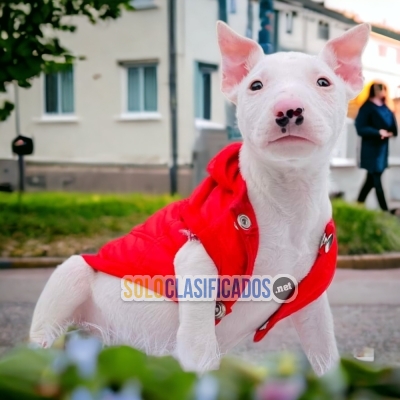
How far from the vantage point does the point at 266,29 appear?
52.6 inches

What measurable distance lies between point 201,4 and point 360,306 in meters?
2.41

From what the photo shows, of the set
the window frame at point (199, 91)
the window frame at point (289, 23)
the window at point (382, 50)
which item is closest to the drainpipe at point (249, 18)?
the window frame at point (289, 23)

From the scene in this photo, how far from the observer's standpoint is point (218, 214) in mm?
769

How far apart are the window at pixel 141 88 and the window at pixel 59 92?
1.56 feet

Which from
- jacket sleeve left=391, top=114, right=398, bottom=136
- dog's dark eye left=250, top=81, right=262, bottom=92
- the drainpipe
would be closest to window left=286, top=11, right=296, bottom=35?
the drainpipe

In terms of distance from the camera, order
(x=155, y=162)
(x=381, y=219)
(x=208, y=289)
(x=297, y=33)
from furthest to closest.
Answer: (x=155, y=162) → (x=381, y=219) → (x=297, y=33) → (x=208, y=289)

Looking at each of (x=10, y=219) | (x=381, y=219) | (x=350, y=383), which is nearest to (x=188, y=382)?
(x=350, y=383)

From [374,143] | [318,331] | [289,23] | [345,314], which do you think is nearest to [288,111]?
[318,331]

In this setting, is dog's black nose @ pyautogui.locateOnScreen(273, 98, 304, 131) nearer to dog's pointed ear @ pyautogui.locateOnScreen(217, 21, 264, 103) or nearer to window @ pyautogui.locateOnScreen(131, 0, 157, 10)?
dog's pointed ear @ pyautogui.locateOnScreen(217, 21, 264, 103)

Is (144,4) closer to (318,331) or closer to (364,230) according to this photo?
(364,230)

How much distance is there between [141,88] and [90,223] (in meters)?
1.42

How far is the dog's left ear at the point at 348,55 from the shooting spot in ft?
2.65

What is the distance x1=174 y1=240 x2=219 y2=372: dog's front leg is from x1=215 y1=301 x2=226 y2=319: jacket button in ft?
0.05

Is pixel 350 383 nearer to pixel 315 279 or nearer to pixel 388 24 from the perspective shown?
pixel 315 279
